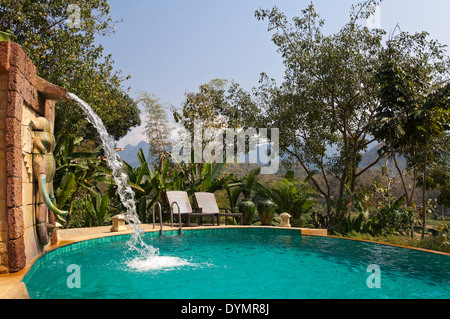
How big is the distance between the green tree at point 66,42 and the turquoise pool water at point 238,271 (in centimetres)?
515

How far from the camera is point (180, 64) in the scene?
603 inches

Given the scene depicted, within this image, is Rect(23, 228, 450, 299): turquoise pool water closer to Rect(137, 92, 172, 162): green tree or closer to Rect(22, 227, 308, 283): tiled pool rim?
Rect(22, 227, 308, 283): tiled pool rim

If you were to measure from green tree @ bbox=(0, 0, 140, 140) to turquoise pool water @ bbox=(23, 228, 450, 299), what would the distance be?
203 inches

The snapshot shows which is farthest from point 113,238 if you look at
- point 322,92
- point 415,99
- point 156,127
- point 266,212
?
point 156,127

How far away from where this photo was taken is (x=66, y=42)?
33.9ft

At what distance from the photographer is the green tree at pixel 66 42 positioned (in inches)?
398

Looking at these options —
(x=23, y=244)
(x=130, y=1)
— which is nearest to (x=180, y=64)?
(x=130, y=1)

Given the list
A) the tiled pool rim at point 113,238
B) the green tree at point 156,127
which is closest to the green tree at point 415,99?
the tiled pool rim at point 113,238

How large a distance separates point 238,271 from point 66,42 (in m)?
8.75

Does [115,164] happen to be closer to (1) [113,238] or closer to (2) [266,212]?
(1) [113,238]

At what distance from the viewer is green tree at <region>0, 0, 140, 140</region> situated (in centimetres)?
1012

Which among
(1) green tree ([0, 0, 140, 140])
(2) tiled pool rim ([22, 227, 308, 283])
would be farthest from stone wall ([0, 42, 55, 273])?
(1) green tree ([0, 0, 140, 140])

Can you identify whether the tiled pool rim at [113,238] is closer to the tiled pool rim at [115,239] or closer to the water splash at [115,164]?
the tiled pool rim at [115,239]
